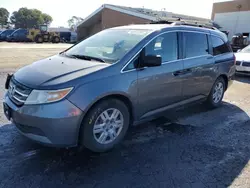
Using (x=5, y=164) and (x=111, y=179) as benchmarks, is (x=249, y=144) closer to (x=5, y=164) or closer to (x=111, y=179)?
(x=111, y=179)

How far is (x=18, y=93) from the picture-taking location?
10.2ft

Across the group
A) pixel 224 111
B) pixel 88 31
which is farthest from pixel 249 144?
pixel 88 31

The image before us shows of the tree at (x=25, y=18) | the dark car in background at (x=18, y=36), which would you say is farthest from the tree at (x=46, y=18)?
the dark car in background at (x=18, y=36)

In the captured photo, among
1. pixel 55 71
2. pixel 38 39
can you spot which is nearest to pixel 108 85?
pixel 55 71

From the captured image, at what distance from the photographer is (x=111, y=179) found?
284cm

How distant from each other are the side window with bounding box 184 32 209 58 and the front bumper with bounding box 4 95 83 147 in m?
2.48

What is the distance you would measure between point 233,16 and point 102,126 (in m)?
29.7

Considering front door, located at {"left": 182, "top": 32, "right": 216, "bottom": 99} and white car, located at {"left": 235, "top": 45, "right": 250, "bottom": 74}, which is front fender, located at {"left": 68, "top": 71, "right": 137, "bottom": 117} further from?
white car, located at {"left": 235, "top": 45, "right": 250, "bottom": 74}

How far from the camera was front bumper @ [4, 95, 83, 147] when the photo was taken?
2.82 meters

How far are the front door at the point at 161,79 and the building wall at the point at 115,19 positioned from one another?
72.7ft

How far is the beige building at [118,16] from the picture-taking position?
81.4 feet

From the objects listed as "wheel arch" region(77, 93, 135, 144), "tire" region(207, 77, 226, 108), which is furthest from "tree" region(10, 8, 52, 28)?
"wheel arch" region(77, 93, 135, 144)

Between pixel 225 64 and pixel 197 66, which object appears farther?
pixel 225 64

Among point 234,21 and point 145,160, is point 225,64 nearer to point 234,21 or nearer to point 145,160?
point 145,160
